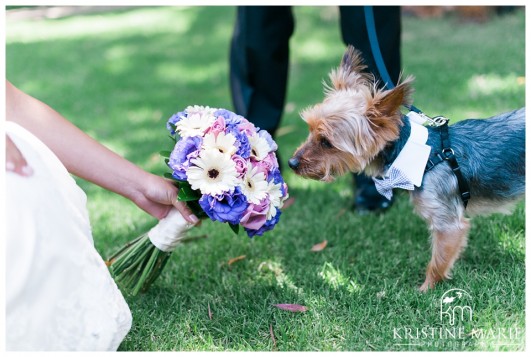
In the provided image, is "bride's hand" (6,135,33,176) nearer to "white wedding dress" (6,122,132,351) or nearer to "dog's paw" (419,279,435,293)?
"white wedding dress" (6,122,132,351)

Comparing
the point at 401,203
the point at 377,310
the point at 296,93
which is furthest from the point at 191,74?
the point at 377,310

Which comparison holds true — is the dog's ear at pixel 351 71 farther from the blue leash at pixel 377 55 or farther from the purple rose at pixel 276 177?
the purple rose at pixel 276 177

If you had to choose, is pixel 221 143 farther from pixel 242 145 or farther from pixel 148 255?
pixel 148 255

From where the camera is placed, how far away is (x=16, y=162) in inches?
98.0

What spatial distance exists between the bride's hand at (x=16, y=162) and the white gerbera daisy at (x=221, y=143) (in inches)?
33.0

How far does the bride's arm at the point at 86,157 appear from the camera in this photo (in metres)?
2.96

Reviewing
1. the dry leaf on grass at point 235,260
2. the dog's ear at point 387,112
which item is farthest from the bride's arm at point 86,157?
the dog's ear at point 387,112

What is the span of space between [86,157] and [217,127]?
66 cm

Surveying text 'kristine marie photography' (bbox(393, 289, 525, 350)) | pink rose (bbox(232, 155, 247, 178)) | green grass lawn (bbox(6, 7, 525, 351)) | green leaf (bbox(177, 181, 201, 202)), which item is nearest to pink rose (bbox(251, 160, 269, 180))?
pink rose (bbox(232, 155, 247, 178))

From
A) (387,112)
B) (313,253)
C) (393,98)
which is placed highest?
(393,98)

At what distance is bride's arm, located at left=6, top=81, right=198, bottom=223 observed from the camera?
2.96 meters

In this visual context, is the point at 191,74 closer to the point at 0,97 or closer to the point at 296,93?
the point at 296,93

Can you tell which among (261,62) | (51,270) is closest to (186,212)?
(51,270)

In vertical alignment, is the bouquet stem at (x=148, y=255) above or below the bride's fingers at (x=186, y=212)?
below
